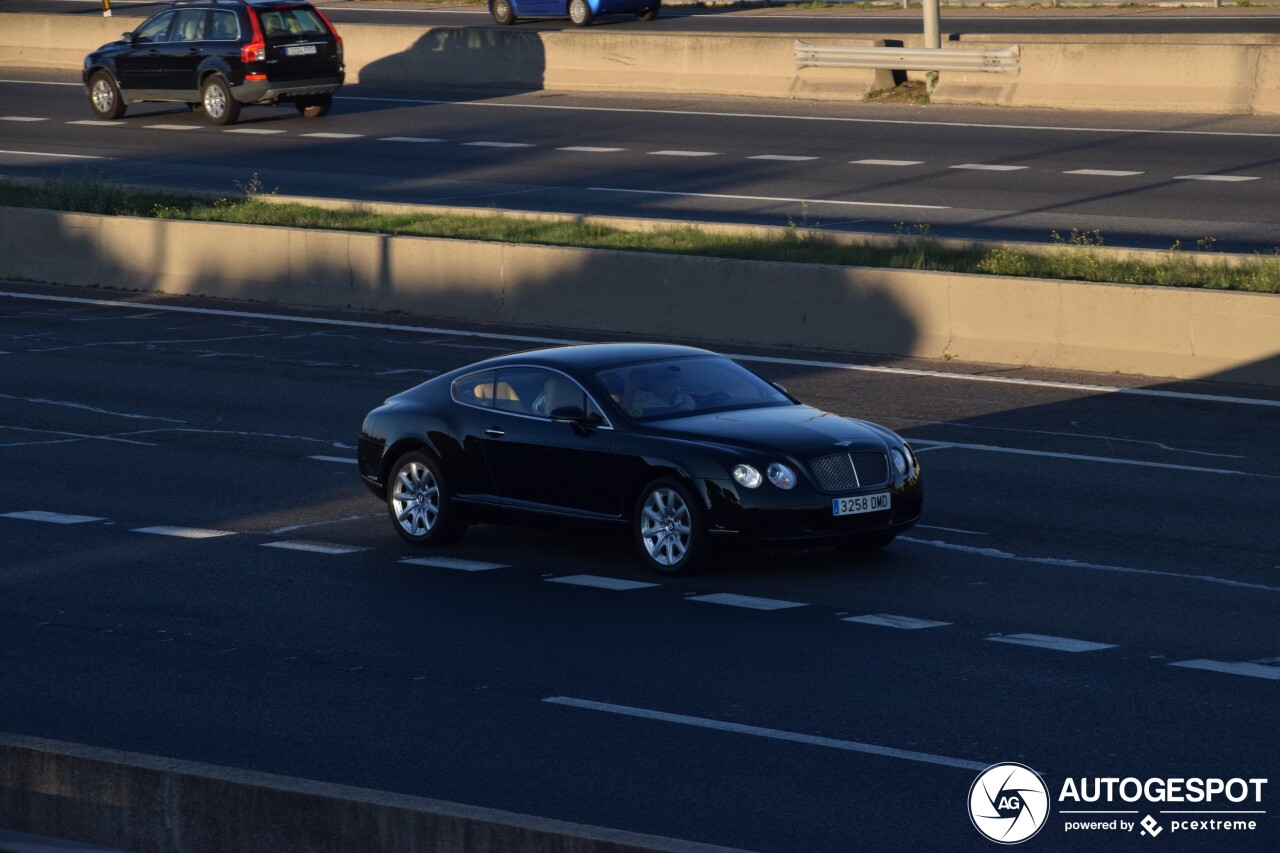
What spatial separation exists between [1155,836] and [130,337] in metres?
17.8

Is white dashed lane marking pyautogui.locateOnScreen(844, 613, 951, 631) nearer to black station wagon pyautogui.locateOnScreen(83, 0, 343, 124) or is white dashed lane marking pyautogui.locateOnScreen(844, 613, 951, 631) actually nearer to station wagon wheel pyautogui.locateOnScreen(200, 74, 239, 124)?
black station wagon pyautogui.locateOnScreen(83, 0, 343, 124)

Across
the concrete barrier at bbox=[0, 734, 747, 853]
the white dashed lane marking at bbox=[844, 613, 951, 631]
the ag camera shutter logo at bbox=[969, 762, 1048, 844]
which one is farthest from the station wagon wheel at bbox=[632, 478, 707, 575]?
the concrete barrier at bbox=[0, 734, 747, 853]

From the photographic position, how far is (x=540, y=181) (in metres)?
31.6

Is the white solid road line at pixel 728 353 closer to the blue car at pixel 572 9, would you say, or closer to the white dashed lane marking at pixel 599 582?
the white dashed lane marking at pixel 599 582

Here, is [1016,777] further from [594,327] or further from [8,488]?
[594,327]

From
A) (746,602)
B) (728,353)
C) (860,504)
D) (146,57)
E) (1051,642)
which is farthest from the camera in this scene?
(146,57)

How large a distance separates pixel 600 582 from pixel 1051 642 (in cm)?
300

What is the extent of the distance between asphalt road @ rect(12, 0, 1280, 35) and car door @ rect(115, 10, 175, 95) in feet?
36.6

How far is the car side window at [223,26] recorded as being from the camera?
123ft

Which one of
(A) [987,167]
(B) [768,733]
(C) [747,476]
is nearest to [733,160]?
(A) [987,167]

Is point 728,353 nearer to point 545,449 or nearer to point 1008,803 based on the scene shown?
point 545,449

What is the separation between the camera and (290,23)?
3759 centimetres

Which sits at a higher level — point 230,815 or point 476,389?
point 476,389

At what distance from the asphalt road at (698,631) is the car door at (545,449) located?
0.44 meters
